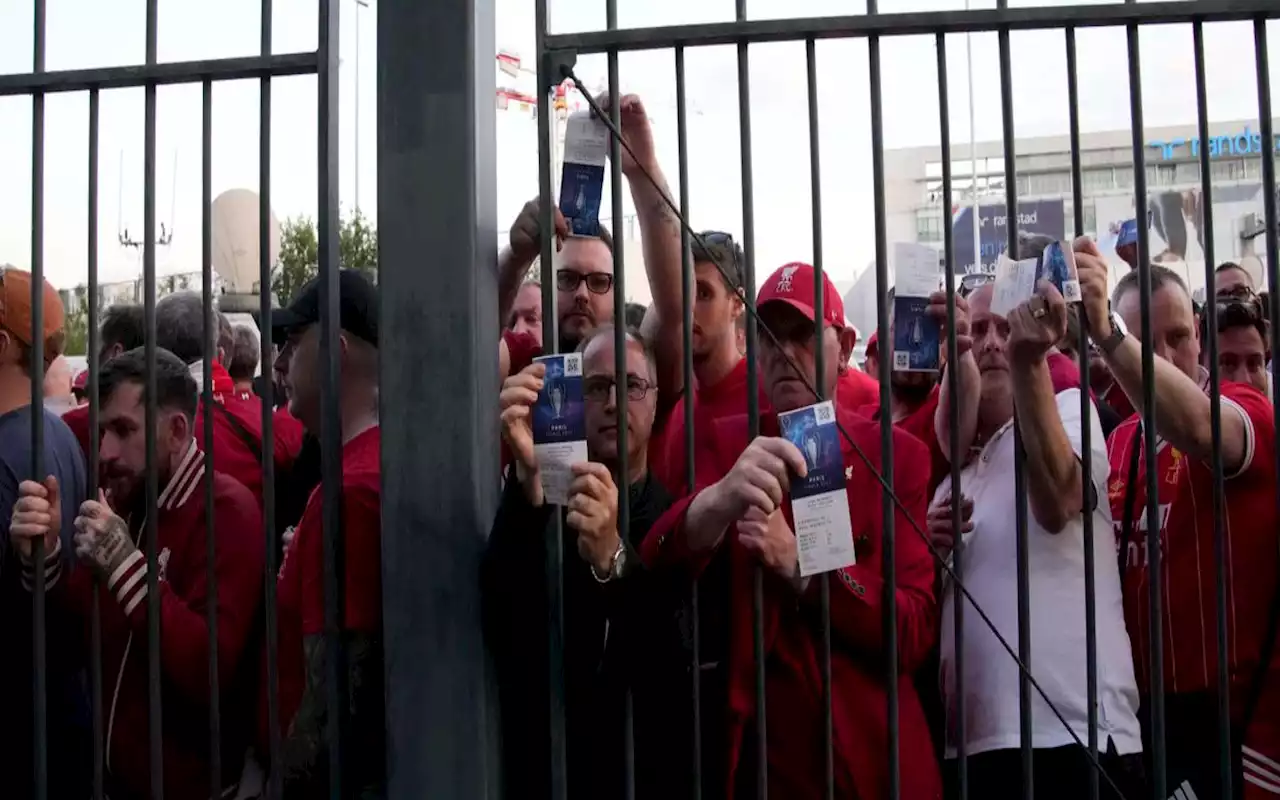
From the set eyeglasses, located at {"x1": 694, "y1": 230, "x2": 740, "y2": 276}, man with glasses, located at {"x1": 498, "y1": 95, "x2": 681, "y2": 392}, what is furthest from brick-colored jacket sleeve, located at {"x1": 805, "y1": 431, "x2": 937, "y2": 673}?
eyeglasses, located at {"x1": 694, "y1": 230, "x2": 740, "y2": 276}

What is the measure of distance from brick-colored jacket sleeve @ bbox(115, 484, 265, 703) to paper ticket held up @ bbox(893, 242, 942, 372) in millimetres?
1425

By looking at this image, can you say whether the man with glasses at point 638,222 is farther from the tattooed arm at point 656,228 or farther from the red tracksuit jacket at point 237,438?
the red tracksuit jacket at point 237,438

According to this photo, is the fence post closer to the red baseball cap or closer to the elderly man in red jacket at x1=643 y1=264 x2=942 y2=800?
the elderly man in red jacket at x1=643 y1=264 x2=942 y2=800

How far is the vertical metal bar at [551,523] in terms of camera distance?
6.45ft

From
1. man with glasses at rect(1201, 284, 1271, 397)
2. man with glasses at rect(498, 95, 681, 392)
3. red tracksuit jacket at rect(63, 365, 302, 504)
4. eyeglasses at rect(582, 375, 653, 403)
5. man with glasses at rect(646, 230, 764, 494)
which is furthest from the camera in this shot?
man with glasses at rect(1201, 284, 1271, 397)

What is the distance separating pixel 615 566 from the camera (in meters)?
1.96

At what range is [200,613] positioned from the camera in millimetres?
2357

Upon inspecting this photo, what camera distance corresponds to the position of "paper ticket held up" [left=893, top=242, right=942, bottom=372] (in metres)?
2.10

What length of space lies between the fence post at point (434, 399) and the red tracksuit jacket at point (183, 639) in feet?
1.84

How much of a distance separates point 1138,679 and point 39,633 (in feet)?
7.51

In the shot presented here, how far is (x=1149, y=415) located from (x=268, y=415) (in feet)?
5.20

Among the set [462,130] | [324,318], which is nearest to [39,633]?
[324,318]

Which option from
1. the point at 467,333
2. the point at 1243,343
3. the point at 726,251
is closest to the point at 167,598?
the point at 467,333

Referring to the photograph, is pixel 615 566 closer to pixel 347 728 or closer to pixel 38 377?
pixel 347 728
